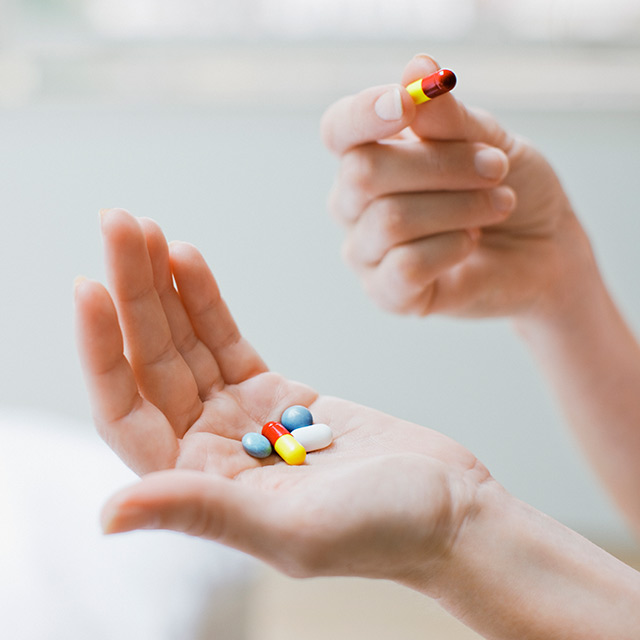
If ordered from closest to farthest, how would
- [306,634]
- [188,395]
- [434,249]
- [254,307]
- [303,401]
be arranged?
1. [188,395]
2. [303,401]
3. [434,249]
4. [306,634]
5. [254,307]

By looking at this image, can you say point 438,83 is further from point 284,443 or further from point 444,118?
point 284,443

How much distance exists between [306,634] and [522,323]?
3.54ft

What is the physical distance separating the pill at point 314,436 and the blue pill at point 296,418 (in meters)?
0.01

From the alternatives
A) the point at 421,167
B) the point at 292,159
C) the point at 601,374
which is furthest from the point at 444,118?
the point at 292,159

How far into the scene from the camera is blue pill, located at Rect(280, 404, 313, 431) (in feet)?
2.47

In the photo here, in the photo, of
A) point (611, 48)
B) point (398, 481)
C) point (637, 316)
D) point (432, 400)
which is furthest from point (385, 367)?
point (398, 481)

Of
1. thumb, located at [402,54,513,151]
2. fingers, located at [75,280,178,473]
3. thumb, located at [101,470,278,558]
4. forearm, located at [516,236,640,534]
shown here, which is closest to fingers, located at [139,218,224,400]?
fingers, located at [75,280,178,473]

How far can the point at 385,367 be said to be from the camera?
2033mm

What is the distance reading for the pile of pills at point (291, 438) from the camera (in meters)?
0.69

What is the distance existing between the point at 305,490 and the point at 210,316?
265 millimetres

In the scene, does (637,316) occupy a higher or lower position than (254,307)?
lower

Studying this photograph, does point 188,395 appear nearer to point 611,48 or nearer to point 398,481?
point 398,481

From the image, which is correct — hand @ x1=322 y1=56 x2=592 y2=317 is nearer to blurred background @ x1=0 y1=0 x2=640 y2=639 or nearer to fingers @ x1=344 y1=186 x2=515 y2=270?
fingers @ x1=344 y1=186 x2=515 y2=270

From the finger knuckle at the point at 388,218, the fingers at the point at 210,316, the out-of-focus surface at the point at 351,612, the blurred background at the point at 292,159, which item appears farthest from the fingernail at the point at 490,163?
the out-of-focus surface at the point at 351,612
